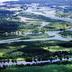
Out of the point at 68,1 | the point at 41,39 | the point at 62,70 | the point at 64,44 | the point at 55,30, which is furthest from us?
the point at 68,1

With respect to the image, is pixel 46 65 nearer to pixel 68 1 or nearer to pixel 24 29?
pixel 24 29

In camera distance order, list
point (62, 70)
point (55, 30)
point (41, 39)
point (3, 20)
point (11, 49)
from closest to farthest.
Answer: point (62, 70) → point (11, 49) → point (41, 39) → point (55, 30) → point (3, 20)

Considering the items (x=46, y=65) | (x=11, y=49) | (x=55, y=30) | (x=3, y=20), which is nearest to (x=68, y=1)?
(x=3, y=20)

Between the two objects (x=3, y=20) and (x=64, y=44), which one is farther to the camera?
(x=3, y=20)

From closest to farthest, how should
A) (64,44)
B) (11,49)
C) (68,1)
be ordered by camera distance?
(11,49), (64,44), (68,1)

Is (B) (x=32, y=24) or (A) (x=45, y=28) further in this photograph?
(B) (x=32, y=24)

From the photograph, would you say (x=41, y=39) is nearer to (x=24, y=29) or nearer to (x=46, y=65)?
(x=24, y=29)

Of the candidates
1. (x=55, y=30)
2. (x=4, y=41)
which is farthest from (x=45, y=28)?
(x=4, y=41)

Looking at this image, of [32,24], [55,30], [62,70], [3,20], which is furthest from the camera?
[3,20]
